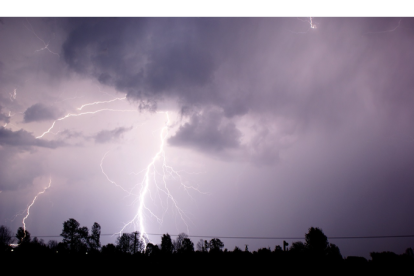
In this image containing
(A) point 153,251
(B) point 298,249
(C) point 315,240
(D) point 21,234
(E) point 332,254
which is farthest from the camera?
(D) point 21,234

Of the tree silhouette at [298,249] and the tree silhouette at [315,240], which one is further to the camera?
the tree silhouette at [315,240]

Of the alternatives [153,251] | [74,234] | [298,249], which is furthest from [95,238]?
[298,249]

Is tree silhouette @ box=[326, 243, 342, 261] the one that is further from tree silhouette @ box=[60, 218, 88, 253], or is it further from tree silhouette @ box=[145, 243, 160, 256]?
tree silhouette @ box=[60, 218, 88, 253]

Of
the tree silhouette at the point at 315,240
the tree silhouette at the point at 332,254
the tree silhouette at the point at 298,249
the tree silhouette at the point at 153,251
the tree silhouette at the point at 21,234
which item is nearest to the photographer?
the tree silhouette at the point at 332,254

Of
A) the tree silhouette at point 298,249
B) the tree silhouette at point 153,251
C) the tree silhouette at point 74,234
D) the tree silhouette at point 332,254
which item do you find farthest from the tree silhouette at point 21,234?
the tree silhouette at point 332,254

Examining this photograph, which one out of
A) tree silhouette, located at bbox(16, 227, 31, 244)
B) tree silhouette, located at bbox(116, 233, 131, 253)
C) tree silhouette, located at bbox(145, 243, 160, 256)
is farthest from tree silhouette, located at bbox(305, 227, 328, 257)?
tree silhouette, located at bbox(16, 227, 31, 244)

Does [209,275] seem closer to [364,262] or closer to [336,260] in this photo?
[336,260]

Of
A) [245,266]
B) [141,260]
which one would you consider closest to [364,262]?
[245,266]

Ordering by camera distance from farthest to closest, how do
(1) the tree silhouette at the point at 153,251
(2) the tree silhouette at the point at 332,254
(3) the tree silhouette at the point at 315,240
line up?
(3) the tree silhouette at the point at 315,240, (1) the tree silhouette at the point at 153,251, (2) the tree silhouette at the point at 332,254

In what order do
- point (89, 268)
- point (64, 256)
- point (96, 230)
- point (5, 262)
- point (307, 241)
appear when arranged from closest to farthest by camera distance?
point (5, 262) → point (89, 268) → point (64, 256) → point (307, 241) → point (96, 230)

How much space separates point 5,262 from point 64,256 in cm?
309

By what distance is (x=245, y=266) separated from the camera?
13.9 metres

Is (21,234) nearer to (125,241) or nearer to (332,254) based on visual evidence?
(125,241)

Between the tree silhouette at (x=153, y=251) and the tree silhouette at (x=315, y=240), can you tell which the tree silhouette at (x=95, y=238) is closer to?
the tree silhouette at (x=153, y=251)
